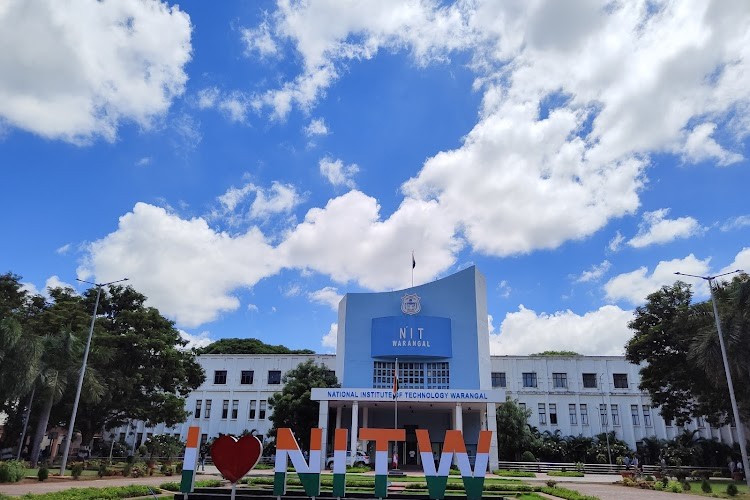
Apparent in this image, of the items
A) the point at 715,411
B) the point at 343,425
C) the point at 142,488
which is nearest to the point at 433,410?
the point at 343,425

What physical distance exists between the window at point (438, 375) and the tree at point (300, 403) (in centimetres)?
854

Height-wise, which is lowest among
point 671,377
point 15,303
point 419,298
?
point 671,377

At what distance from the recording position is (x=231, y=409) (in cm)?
6244

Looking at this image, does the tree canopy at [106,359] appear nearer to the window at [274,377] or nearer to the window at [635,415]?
the window at [274,377]

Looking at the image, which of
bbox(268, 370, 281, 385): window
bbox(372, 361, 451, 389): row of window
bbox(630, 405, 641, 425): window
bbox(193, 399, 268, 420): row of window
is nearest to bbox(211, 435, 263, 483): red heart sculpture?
bbox(372, 361, 451, 389): row of window

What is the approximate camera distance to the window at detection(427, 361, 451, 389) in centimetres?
4912

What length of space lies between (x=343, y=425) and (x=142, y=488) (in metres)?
29.9

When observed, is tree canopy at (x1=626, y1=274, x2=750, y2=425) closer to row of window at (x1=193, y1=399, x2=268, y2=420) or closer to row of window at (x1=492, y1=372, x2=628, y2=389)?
row of window at (x1=492, y1=372, x2=628, y2=389)

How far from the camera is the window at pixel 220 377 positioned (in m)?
64.0

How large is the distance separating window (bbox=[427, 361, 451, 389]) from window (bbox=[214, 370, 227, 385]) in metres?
26.1

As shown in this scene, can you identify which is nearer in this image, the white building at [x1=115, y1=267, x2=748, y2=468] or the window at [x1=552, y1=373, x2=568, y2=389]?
the white building at [x1=115, y1=267, x2=748, y2=468]

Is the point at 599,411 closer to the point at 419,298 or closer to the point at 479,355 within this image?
the point at 479,355

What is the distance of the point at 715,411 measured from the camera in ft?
126

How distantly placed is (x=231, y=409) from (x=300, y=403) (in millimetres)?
19015
